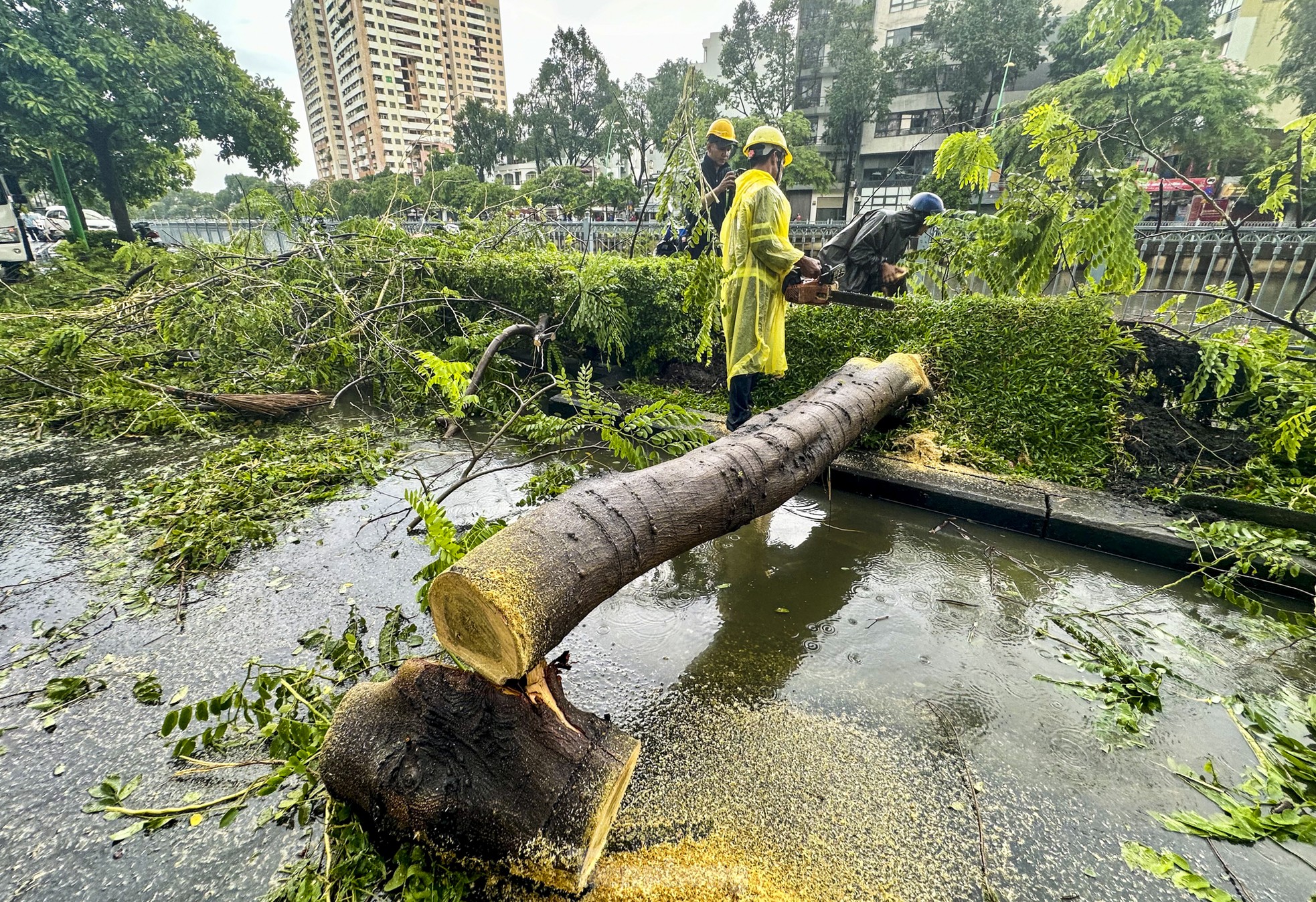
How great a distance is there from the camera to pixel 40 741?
1.95m

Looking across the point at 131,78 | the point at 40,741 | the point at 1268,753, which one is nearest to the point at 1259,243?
the point at 1268,753

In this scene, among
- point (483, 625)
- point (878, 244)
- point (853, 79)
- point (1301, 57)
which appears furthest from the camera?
point (853, 79)

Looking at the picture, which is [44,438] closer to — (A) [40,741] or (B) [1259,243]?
(A) [40,741]

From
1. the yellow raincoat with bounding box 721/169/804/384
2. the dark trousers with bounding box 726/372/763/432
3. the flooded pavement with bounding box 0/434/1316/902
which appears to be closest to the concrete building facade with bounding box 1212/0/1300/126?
the yellow raincoat with bounding box 721/169/804/384

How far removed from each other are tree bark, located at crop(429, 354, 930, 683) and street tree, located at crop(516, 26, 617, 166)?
133 feet

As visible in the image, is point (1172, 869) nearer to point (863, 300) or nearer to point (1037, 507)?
point (1037, 507)

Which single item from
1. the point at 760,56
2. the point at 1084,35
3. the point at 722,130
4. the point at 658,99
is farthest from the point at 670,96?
the point at 722,130

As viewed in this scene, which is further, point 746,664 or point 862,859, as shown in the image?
point 746,664

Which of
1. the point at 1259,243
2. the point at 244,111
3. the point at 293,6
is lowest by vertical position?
the point at 1259,243

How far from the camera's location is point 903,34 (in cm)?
3038

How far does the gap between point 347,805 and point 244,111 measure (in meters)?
21.2

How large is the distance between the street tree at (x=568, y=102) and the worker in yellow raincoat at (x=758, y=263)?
38.6 meters

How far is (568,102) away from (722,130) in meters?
39.4

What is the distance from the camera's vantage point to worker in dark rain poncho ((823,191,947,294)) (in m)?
4.90
